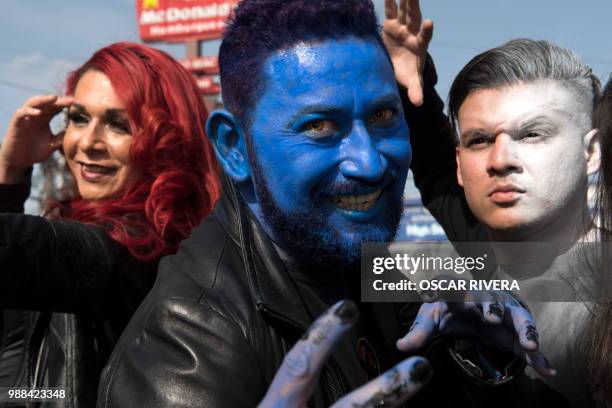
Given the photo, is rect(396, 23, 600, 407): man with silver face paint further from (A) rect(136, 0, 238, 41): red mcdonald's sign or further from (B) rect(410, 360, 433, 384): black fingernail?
(A) rect(136, 0, 238, 41): red mcdonald's sign

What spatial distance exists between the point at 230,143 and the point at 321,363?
0.77 m

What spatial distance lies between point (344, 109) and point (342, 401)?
2.24ft


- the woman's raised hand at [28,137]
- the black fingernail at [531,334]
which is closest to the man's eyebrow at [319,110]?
the black fingernail at [531,334]

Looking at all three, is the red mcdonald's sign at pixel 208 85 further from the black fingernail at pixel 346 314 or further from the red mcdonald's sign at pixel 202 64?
the black fingernail at pixel 346 314

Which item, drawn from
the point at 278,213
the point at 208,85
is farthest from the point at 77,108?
the point at 208,85

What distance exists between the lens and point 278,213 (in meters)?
1.59

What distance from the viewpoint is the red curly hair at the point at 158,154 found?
2.69 metres

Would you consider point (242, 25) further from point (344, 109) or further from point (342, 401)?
point (342, 401)

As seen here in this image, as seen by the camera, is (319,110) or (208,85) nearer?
(319,110)

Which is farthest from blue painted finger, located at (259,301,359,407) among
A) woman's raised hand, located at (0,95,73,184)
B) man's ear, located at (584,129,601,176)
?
woman's raised hand, located at (0,95,73,184)

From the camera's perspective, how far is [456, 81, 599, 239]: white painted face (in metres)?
2.13

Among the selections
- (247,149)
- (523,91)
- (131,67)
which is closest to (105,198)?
(131,67)

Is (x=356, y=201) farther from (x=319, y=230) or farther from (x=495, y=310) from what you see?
(x=495, y=310)

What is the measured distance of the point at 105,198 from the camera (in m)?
2.81
